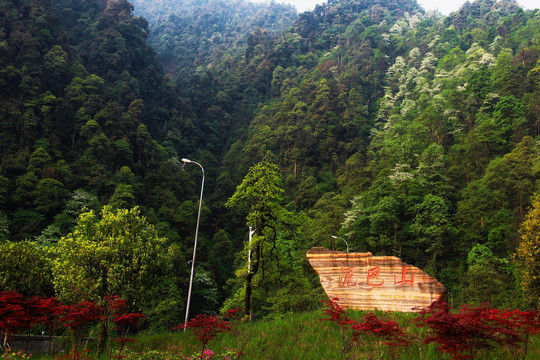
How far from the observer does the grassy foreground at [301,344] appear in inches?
333

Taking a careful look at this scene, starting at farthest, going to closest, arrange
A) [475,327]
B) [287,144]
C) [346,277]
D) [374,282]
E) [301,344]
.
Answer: [287,144] → [346,277] → [374,282] → [301,344] → [475,327]

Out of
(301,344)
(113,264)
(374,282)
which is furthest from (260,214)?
(301,344)

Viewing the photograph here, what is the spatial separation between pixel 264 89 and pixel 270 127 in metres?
19.6

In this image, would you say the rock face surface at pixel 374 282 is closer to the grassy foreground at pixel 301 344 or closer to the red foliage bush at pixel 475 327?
the grassy foreground at pixel 301 344

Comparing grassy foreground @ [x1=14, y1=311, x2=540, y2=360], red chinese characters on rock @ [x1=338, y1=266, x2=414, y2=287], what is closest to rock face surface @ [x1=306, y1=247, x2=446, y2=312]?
red chinese characters on rock @ [x1=338, y1=266, x2=414, y2=287]

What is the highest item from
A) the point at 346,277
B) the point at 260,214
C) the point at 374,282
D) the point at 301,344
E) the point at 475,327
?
the point at 260,214

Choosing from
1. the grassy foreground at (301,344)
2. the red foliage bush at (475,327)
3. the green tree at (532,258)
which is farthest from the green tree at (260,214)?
the green tree at (532,258)

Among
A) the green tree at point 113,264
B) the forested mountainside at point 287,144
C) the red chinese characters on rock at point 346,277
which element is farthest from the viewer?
the forested mountainside at point 287,144

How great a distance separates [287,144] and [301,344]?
169 ft

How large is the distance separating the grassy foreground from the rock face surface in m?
0.71

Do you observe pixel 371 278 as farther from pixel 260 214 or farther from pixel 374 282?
pixel 260 214

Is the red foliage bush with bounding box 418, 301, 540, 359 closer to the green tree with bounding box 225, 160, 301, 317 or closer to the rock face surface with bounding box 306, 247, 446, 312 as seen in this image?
the rock face surface with bounding box 306, 247, 446, 312

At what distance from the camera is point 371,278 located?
12461mm

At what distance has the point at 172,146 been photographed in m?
61.3
